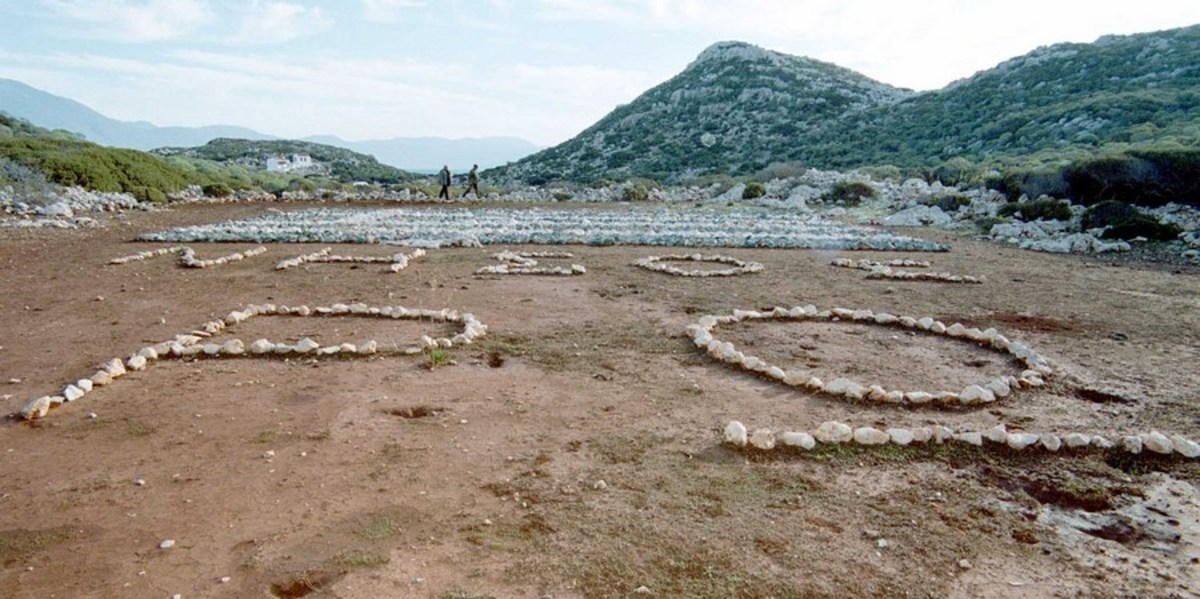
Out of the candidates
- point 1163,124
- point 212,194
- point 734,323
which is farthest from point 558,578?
point 1163,124

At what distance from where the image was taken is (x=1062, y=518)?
17.1 ft

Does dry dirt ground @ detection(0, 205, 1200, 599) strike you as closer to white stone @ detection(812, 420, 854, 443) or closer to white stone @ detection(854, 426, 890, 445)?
white stone @ detection(854, 426, 890, 445)

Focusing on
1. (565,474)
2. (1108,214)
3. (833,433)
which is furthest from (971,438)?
(1108,214)

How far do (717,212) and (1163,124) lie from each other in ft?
94.3

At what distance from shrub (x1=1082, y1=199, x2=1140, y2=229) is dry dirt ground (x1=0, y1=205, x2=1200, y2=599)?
12910 millimetres

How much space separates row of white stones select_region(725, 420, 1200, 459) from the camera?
6.25 m

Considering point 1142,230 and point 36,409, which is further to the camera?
point 1142,230

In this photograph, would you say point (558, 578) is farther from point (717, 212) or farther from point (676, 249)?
point (717, 212)

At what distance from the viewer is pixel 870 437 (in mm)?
6363

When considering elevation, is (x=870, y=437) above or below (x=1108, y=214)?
below

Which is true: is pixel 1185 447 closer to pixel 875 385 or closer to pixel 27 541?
pixel 875 385

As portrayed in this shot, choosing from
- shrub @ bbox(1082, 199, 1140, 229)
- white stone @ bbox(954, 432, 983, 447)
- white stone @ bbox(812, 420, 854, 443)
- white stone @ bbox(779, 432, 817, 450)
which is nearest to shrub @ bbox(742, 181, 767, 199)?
shrub @ bbox(1082, 199, 1140, 229)

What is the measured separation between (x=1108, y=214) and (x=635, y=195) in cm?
2411

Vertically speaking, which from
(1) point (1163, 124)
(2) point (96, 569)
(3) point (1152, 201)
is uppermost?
(1) point (1163, 124)
